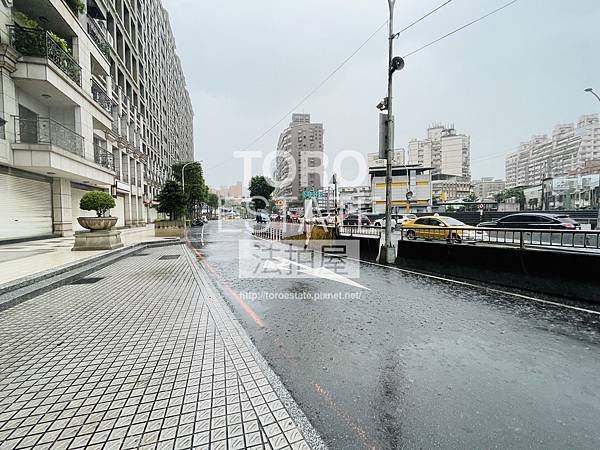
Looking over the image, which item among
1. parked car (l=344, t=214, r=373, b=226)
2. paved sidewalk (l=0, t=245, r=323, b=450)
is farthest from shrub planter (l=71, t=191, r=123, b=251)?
parked car (l=344, t=214, r=373, b=226)

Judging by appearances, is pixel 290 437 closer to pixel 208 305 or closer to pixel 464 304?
pixel 208 305

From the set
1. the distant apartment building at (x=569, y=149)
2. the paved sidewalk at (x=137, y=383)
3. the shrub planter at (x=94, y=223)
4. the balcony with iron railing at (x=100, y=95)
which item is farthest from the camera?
the distant apartment building at (x=569, y=149)

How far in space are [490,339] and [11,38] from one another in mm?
22269

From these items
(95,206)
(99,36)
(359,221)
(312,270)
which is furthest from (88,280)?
(359,221)

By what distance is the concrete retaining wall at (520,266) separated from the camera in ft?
21.0

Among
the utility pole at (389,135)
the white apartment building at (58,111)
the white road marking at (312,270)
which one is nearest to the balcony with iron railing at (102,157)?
the white apartment building at (58,111)

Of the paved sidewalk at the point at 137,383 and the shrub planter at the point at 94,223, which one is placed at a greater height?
the shrub planter at the point at 94,223

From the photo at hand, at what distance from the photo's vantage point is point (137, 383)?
3.11 metres

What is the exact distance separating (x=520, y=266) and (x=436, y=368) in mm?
5686

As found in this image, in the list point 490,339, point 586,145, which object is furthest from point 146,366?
point 586,145

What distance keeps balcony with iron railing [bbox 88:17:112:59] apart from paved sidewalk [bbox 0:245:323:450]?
24966mm

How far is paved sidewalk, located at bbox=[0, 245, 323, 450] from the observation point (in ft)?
7.79

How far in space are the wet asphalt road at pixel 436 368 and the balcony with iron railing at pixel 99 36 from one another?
2636 cm

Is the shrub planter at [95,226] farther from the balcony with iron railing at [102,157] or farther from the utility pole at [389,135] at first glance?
the utility pole at [389,135]
